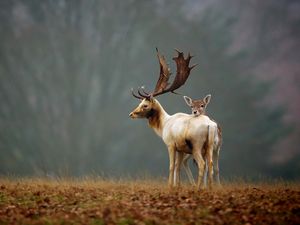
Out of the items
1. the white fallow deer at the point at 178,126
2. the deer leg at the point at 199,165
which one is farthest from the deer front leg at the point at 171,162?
the deer leg at the point at 199,165

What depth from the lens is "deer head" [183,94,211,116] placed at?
14.5 metres

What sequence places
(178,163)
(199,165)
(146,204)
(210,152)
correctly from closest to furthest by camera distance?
(146,204), (199,165), (210,152), (178,163)

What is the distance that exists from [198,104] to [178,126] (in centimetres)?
95

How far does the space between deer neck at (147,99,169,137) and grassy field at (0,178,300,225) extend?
5.55ft

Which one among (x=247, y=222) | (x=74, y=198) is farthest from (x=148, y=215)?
(x=74, y=198)

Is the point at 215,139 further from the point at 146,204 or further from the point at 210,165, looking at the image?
the point at 146,204

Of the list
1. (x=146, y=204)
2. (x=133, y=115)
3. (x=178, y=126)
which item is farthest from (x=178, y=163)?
(x=146, y=204)

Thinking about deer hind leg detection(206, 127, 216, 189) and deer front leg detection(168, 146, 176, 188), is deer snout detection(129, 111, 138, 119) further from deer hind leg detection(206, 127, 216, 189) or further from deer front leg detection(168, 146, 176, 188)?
deer hind leg detection(206, 127, 216, 189)

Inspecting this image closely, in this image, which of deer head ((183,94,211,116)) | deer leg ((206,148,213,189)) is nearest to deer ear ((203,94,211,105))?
deer head ((183,94,211,116))

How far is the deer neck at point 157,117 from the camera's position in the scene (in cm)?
1541

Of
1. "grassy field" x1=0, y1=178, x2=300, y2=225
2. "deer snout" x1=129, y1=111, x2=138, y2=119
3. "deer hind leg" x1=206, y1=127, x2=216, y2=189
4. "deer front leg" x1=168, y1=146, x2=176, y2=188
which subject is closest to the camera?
"grassy field" x1=0, y1=178, x2=300, y2=225

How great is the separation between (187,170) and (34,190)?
4.66m

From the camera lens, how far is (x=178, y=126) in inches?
557

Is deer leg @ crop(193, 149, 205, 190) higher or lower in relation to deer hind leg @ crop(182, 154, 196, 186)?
lower
